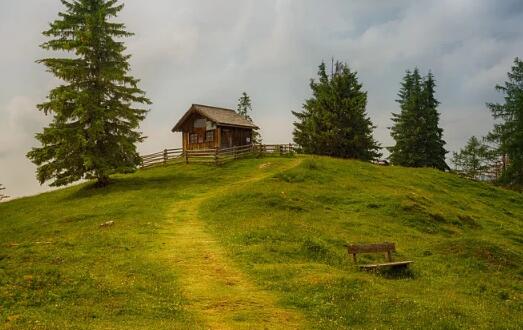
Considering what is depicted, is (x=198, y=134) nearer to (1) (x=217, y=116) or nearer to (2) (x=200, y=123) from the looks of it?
(2) (x=200, y=123)

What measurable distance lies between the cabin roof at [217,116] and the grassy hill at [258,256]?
1527 centimetres

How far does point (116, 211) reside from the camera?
1208 inches

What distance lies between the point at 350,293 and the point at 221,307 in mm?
4281

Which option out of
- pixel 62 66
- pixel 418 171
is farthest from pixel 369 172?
pixel 62 66

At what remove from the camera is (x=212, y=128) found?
182 ft

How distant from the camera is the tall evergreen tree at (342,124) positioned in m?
55.6

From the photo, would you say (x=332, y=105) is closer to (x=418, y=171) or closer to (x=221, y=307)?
(x=418, y=171)

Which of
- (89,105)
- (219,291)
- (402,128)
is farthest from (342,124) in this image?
(219,291)

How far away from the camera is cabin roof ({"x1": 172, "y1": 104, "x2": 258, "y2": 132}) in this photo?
55188mm

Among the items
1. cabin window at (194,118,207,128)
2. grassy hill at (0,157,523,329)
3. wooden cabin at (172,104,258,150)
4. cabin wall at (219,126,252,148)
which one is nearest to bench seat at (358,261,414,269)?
grassy hill at (0,157,523,329)

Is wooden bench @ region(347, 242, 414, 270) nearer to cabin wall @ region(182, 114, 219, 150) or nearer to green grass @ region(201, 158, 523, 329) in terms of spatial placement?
green grass @ region(201, 158, 523, 329)

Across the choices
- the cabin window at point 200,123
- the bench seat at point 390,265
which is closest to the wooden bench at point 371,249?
the bench seat at point 390,265

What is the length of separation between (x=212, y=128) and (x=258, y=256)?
121ft

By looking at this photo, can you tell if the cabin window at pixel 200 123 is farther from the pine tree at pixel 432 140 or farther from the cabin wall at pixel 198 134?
the pine tree at pixel 432 140
